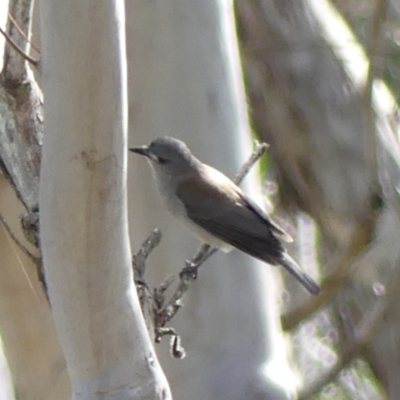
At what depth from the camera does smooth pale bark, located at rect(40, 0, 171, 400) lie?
119 cm

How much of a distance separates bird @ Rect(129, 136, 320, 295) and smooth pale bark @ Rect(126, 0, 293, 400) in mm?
79

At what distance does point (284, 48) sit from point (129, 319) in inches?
78.2

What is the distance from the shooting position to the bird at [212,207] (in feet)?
6.77

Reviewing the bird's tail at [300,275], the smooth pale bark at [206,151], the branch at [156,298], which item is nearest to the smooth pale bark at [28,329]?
the smooth pale bark at [206,151]

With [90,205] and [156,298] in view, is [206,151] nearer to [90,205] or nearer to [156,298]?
[156,298]

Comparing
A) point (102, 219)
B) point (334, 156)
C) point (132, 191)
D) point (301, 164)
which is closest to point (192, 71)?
point (132, 191)

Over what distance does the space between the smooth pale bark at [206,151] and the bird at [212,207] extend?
79 millimetres

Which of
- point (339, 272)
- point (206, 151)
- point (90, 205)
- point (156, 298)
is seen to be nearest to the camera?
A: point (90, 205)

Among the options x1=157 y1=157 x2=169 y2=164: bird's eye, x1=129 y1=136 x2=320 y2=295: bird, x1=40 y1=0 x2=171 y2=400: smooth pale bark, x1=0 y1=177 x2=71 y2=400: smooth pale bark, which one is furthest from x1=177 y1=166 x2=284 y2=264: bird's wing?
x1=40 y1=0 x2=171 y2=400: smooth pale bark

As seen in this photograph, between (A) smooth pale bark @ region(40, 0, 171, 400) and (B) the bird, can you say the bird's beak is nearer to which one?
(B) the bird

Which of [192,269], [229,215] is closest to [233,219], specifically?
[229,215]

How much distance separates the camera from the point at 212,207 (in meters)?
2.43

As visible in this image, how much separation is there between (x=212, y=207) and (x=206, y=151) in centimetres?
46

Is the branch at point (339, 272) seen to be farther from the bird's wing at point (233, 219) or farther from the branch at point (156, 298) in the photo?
the branch at point (156, 298)
